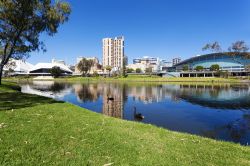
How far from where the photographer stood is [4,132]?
434 inches

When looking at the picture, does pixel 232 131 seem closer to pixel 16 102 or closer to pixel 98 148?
pixel 98 148

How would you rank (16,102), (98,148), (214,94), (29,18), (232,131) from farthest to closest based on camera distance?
(214,94) < (29,18) < (232,131) < (16,102) < (98,148)

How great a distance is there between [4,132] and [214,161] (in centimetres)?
976

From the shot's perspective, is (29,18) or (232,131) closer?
(232,131)

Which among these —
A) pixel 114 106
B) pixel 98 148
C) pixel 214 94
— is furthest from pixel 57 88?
pixel 98 148

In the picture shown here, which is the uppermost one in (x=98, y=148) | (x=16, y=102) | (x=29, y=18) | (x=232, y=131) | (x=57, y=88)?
(x=29, y=18)

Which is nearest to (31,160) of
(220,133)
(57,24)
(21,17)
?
(220,133)

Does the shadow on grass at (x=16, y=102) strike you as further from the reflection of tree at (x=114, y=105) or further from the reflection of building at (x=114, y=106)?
the reflection of tree at (x=114, y=105)

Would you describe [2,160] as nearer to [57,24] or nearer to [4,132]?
[4,132]

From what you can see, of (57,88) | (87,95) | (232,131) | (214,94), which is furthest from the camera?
(57,88)

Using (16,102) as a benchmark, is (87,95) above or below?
below

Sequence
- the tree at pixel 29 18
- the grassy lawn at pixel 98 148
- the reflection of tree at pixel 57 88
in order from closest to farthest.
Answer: the grassy lawn at pixel 98 148 → the tree at pixel 29 18 → the reflection of tree at pixel 57 88

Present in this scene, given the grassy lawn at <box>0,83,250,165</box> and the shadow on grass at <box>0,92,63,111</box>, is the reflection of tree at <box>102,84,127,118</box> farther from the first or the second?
the grassy lawn at <box>0,83,250,165</box>

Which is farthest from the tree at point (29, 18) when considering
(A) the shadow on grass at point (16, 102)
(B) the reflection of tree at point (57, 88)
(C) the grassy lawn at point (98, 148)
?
(B) the reflection of tree at point (57, 88)
